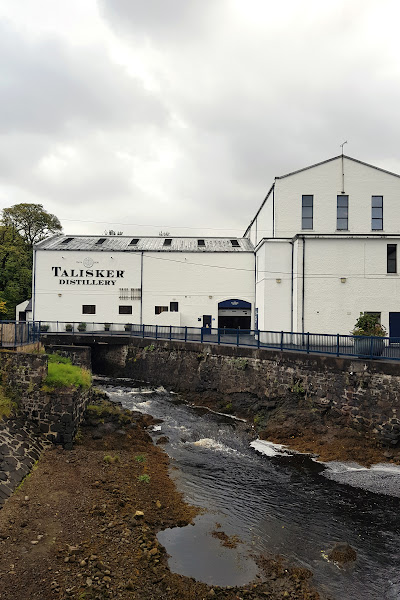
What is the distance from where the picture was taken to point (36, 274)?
116ft

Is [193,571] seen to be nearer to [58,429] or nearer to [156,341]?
[58,429]

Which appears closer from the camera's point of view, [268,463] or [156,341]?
[268,463]

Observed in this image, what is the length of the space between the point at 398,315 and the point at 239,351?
10133 millimetres

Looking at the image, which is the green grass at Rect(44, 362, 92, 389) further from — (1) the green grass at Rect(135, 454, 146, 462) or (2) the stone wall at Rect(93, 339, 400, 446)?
(2) the stone wall at Rect(93, 339, 400, 446)

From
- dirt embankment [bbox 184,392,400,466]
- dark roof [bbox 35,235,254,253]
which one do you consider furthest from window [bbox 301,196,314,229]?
dirt embankment [bbox 184,392,400,466]

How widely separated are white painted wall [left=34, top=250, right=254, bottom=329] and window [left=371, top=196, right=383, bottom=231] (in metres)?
10.7

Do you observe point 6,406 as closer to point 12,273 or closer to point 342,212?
point 342,212

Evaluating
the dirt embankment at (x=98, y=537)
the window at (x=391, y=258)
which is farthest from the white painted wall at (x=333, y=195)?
the dirt embankment at (x=98, y=537)

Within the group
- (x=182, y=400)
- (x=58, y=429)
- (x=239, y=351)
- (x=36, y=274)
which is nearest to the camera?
(x=58, y=429)

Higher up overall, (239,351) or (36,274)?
(36,274)

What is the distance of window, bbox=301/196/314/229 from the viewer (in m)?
26.3

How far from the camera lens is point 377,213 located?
85.6 ft

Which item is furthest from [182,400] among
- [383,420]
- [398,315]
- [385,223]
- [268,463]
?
[385,223]

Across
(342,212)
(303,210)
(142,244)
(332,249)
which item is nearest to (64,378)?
(332,249)
